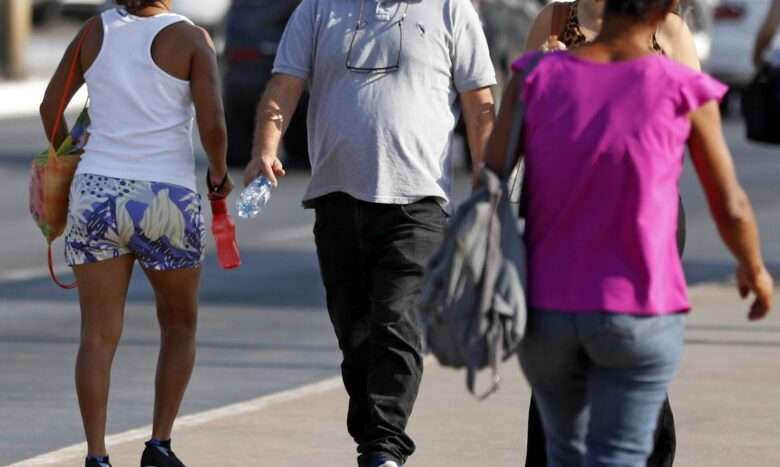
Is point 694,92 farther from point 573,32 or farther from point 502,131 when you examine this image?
point 573,32

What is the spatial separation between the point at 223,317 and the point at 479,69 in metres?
5.05

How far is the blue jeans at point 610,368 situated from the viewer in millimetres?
4602

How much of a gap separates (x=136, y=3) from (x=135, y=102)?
0.97 feet

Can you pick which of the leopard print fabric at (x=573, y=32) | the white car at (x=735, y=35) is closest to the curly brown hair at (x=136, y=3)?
the leopard print fabric at (x=573, y=32)

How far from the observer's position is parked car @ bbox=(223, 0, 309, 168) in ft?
60.6

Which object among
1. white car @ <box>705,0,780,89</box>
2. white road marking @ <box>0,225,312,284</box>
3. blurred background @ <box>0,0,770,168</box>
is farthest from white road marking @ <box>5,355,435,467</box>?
white car @ <box>705,0,780,89</box>

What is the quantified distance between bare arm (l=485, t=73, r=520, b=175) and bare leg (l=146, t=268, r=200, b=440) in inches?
74.7

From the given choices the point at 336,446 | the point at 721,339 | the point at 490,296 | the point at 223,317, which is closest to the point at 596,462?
the point at 490,296

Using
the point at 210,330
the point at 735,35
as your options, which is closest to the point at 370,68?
the point at 210,330

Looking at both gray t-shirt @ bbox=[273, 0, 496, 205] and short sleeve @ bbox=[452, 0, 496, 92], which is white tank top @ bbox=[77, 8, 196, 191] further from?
short sleeve @ bbox=[452, 0, 496, 92]

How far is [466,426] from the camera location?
7883mm

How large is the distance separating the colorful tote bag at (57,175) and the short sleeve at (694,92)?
2.41 metres

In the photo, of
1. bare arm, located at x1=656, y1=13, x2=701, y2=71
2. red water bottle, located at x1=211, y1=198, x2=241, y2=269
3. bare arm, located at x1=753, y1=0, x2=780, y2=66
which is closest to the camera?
bare arm, located at x1=656, y1=13, x2=701, y2=71

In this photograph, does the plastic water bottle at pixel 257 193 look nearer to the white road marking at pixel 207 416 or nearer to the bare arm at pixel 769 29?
the white road marking at pixel 207 416
